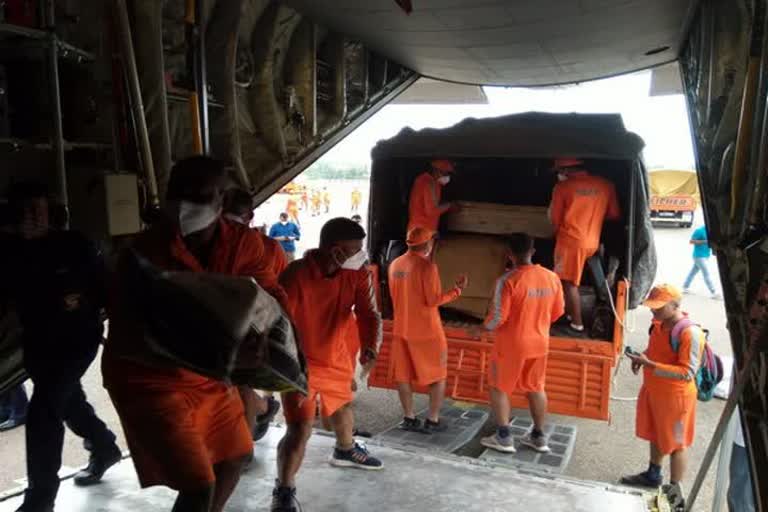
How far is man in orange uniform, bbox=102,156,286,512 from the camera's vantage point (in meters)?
2.05

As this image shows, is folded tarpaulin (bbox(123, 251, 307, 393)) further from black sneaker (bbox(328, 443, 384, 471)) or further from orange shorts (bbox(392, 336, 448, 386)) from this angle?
orange shorts (bbox(392, 336, 448, 386))

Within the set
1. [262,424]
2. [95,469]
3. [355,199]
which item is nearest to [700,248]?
[262,424]

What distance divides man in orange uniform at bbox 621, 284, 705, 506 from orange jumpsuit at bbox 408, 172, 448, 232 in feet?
8.03

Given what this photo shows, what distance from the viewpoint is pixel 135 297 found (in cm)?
197

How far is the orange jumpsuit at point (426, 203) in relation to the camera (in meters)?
5.86

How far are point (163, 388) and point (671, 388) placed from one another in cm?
321

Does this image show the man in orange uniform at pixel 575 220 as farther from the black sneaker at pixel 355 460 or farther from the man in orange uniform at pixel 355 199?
the man in orange uniform at pixel 355 199

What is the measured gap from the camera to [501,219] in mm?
Result: 5848

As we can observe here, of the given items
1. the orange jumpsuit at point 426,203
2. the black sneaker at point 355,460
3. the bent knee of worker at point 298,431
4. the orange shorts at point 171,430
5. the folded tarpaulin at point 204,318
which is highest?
the orange jumpsuit at point 426,203

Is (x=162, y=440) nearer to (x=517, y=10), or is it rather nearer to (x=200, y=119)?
(x=200, y=119)

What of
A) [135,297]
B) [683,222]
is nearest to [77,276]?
[135,297]

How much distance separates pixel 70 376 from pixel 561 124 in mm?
4676

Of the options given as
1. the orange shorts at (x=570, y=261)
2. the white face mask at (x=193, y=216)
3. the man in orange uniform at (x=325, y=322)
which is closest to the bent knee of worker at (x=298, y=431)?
the man in orange uniform at (x=325, y=322)

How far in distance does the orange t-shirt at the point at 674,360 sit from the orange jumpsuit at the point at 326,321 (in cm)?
197
